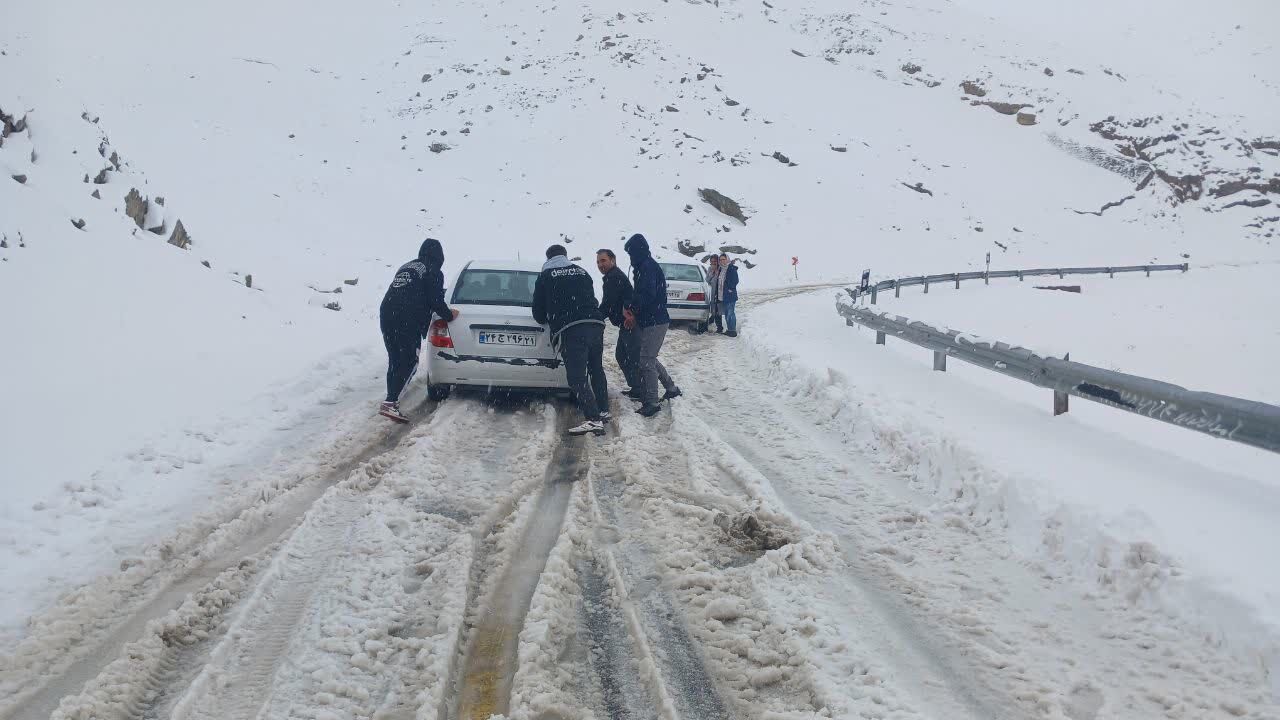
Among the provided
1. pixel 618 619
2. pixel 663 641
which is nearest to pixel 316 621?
pixel 618 619

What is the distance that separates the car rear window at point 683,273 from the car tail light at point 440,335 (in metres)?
7.70

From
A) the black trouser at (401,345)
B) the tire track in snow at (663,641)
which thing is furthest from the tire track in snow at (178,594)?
the tire track in snow at (663,641)

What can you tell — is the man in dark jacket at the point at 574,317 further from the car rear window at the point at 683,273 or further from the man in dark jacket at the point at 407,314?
the car rear window at the point at 683,273

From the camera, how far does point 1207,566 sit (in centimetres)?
352

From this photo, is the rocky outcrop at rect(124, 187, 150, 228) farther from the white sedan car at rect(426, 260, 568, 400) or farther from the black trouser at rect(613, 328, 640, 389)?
the black trouser at rect(613, 328, 640, 389)

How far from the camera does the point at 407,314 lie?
768cm

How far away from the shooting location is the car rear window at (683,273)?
15.1 m

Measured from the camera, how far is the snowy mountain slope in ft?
24.3

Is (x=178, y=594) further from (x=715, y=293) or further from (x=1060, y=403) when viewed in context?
(x=715, y=293)

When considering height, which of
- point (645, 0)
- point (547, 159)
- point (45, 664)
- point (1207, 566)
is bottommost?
point (45, 664)

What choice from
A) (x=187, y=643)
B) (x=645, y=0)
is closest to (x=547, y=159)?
(x=645, y=0)

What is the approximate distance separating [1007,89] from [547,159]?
35406 mm

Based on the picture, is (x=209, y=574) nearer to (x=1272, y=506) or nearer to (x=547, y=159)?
(x=1272, y=506)

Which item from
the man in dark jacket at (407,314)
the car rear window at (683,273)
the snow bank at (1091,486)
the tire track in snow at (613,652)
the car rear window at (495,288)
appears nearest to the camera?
the tire track in snow at (613,652)
